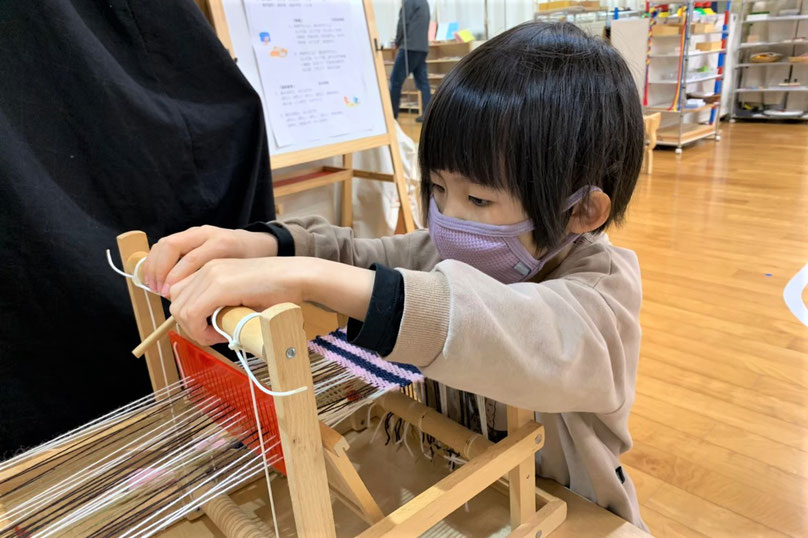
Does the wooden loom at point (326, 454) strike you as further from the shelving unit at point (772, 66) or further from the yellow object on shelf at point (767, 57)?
the yellow object on shelf at point (767, 57)

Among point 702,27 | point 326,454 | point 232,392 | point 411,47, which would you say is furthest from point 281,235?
point 702,27

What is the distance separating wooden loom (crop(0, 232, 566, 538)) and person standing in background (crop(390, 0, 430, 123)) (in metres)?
1.92

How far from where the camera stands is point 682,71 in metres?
4.41

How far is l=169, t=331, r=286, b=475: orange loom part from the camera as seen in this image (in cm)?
53

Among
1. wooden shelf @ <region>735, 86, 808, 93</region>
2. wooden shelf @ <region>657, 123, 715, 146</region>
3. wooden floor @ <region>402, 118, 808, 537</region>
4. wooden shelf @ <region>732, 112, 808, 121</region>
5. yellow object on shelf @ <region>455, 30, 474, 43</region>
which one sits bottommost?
wooden shelf @ <region>732, 112, 808, 121</region>

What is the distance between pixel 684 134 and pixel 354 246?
455 cm

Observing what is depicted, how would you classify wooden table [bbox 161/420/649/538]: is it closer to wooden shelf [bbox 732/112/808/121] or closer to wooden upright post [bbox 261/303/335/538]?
wooden upright post [bbox 261/303/335/538]

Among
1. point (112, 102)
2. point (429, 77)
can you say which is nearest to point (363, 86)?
point (429, 77)

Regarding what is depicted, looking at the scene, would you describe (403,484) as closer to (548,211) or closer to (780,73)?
(548,211)

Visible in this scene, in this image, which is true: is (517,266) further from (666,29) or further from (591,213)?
(666,29)

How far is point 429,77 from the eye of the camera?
93.4 inches

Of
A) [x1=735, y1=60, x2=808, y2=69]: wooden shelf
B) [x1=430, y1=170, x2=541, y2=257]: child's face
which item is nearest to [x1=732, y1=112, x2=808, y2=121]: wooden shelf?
[x1=735, y1=60, x2=808, y2=69]: wooden shelf

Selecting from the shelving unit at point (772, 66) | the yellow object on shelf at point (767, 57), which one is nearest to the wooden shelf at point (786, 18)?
the shelving unit at point (772, 66)

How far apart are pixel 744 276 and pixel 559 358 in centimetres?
212
